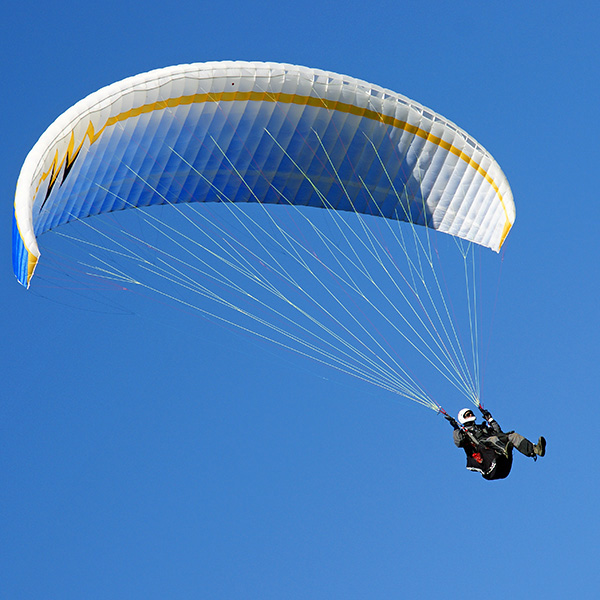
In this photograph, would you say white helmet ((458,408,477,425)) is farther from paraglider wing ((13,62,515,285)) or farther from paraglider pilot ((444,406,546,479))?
paraglider wing ((13,62,515,285))

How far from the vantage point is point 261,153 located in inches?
688

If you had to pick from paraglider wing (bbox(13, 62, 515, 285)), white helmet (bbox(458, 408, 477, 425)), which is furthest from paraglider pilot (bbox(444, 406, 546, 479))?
paraglider wing (bbox(13, 62, 515, 285))

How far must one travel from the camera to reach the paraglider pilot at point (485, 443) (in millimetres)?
15344

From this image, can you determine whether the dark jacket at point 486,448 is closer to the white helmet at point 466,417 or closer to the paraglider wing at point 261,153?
the white helmet at point 466,417

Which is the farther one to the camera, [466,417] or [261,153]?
[261,153]

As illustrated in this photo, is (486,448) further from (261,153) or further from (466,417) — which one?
(261,153)

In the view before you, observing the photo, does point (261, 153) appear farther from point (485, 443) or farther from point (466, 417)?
point (485, 443)

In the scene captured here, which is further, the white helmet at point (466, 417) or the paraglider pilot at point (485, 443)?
the white helmet at point (466, 417)

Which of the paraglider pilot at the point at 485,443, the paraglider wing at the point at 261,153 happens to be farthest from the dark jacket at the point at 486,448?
the paraglider wing at the point at 261,153

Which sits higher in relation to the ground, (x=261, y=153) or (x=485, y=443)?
(x=261, y=153)

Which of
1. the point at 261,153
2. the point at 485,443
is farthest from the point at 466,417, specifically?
the point at 261,153

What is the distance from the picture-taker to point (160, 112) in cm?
1608

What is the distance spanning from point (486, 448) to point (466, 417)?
18.5 inches

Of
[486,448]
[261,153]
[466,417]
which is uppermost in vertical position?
[261,153]
